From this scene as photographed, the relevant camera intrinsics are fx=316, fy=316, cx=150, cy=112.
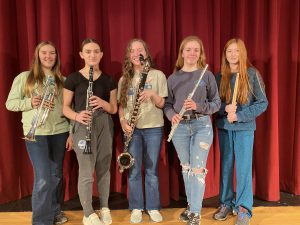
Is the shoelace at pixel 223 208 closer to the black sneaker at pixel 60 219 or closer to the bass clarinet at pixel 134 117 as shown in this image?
the bass clarinet at pixel 134 117

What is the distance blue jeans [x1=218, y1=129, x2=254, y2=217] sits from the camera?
2.71 m

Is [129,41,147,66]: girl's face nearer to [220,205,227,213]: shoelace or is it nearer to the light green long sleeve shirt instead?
the light green long sleeve shirt

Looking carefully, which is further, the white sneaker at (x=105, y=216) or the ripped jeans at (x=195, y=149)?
the white sneaker at (x=105, y=216)

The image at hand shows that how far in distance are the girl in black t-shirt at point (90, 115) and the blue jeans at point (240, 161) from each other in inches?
41.1

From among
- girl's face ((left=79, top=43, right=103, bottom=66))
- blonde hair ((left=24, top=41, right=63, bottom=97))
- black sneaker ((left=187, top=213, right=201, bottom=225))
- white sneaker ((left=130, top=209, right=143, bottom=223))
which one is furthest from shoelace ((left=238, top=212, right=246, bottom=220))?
blonde hair ((left=24, top=41, right=63, bottom=97))

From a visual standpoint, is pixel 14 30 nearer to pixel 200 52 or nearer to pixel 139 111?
pixel 139 111

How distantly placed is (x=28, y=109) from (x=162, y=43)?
1449 mm

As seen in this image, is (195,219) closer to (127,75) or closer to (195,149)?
(195,149)

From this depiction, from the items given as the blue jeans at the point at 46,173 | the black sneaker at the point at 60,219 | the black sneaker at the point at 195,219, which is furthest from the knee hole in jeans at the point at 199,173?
the black sneaker at the point at 60,219

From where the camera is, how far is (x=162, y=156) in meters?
3.25

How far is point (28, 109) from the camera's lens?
8.46ft

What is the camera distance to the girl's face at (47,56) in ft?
8.71

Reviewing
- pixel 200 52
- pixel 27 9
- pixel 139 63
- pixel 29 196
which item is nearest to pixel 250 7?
pixel 200 52

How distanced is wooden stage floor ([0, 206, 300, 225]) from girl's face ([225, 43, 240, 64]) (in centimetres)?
143
